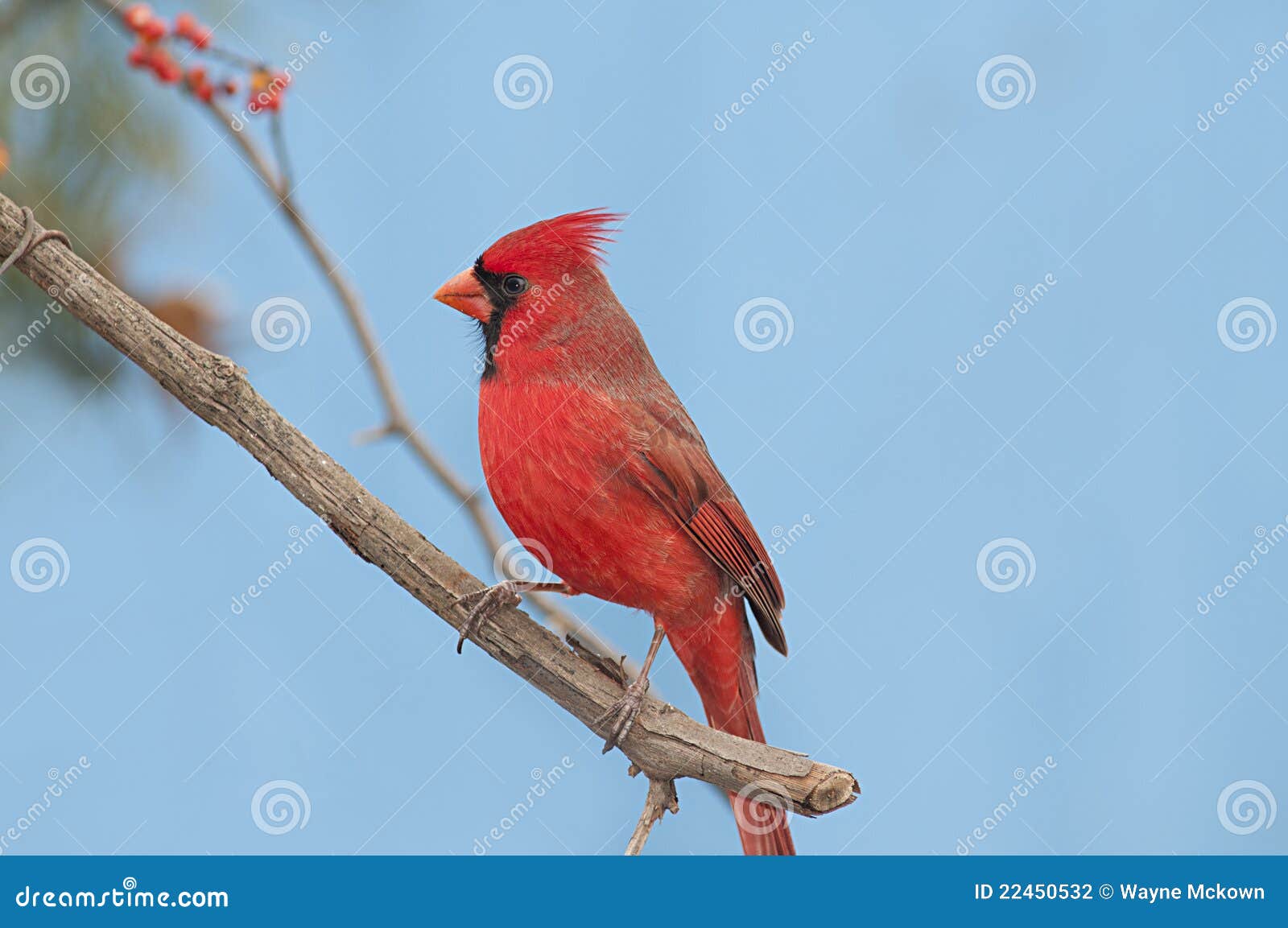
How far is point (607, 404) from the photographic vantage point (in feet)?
8.43

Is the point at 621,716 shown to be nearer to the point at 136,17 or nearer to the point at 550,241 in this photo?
the point at 550,241

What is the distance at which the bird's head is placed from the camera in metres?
2.56

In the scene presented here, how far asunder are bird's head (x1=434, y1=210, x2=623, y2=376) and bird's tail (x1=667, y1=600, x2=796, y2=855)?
0.72 metres

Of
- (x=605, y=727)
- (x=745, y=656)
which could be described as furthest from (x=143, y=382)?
(x=745, y=656)

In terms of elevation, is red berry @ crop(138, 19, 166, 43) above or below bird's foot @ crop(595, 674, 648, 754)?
above

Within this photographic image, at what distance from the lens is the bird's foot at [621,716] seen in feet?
7.94

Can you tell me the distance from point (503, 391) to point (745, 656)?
0.86 metres

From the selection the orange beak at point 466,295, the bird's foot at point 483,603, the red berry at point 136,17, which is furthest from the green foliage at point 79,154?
the bird's foot at point 483,603

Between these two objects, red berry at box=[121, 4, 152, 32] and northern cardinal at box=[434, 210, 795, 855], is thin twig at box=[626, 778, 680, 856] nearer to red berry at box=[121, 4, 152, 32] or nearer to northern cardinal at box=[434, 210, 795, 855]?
northern cardinal at box=[434, 210, 795, 855]

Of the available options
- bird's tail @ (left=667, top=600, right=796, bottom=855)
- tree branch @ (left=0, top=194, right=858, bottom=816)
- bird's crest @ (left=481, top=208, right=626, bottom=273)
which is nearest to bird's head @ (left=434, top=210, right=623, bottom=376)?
bird's crest @ (left=481, top=208, right=626, bottom=273)

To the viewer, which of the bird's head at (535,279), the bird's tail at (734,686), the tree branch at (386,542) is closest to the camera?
the tree branch at (386,542)

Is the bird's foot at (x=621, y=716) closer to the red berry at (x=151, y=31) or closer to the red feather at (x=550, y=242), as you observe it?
the red feather at (x=550, y=242)

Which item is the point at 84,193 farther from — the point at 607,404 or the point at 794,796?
the point at 794,796

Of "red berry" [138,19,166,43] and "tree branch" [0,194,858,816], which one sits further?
"red berry" [138,19,166,43]
